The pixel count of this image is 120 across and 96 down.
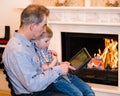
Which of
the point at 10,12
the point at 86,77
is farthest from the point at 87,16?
the point at 10,12

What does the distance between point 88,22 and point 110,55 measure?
1.66 feet

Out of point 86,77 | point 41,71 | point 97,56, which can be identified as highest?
point 41,71

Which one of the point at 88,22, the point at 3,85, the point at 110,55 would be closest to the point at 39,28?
the point at 88,22

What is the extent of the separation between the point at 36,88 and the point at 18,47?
283 mm

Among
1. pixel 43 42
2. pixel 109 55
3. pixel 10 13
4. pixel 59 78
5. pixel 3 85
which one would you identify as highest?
pixel 10 13

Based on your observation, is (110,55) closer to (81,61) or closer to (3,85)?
(81,61)

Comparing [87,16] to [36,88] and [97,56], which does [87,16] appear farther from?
[36,88]

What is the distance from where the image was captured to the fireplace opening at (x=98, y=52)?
3301mm

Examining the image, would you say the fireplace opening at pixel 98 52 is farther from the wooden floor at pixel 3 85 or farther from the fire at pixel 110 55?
the wooden floor at pixel 3 85

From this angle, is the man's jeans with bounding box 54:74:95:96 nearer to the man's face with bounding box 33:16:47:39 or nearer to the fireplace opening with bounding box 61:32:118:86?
the man's face with bounding box 33:16:47:39

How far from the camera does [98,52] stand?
11.3 feet

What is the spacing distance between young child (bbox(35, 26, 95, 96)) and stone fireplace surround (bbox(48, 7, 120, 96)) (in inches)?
41.5

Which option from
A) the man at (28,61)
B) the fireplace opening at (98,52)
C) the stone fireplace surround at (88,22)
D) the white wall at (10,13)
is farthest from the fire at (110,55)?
the man at (28,61)

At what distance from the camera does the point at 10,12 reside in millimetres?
3676
